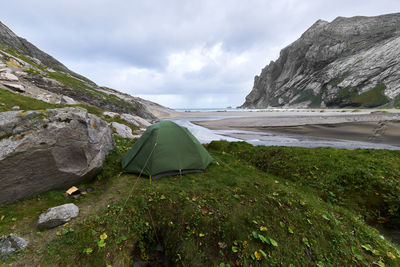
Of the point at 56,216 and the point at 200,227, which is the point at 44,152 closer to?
the point at 56,216

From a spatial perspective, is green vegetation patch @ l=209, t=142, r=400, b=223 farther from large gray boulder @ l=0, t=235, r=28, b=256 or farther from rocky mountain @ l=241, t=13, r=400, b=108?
rocky mountain @ l=241, t=13, r=400, b=108

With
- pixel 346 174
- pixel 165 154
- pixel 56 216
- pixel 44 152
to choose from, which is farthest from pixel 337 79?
pixel 56 216

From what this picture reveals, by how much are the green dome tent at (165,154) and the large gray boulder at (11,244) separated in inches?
182

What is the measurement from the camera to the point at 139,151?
361 inches

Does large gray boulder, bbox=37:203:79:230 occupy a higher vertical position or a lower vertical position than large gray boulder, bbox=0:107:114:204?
lower

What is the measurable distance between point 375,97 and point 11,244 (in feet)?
508

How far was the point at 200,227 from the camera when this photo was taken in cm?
550

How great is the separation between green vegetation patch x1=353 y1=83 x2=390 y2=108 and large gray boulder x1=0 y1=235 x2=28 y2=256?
147862 mm

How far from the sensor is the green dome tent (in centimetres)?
856

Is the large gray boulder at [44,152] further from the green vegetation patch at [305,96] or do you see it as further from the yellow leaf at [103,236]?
the green vegetation patch at [305,96]

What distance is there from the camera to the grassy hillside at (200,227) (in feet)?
15.2

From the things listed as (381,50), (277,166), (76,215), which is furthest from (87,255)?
(381,50)

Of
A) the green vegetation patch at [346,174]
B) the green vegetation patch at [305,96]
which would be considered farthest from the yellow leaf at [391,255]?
the green vegetation patch at [305,96]

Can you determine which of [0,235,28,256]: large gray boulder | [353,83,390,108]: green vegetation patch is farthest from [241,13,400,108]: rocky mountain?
[0,235,28,256]: large gray boulder
